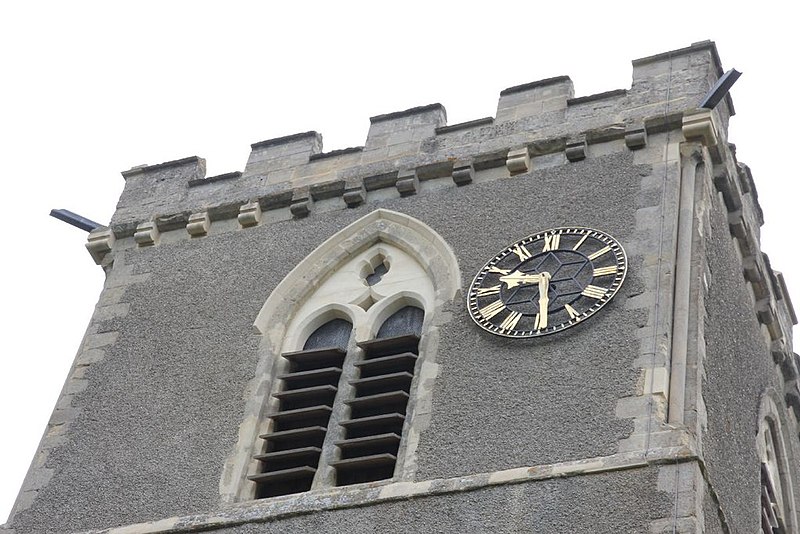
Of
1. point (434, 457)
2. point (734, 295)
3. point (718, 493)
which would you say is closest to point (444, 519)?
point (434, 457)

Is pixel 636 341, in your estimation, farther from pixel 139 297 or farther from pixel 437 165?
pixel 139 297

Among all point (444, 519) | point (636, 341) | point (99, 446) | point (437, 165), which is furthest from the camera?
point (437, 165)

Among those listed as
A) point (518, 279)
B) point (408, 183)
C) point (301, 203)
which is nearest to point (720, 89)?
point (518, 279)

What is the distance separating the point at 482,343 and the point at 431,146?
3.25 metres

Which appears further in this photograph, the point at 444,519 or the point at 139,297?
the point at 139,297

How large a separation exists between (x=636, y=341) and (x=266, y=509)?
3.22 meters

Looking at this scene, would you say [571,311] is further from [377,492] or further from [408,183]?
[408,183]

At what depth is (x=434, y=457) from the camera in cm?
1403

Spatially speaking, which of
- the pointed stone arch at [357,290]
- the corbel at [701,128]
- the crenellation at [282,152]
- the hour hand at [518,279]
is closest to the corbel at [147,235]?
the crenellation at [282,152]

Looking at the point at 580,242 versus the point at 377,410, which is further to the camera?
the point at 580,242

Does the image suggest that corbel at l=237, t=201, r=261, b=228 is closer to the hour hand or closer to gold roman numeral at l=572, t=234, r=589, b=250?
the hour hand

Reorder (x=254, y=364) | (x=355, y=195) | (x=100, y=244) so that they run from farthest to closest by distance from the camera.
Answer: (x=100, y=244)
(x=355, y=195)
(x=254, y=364)

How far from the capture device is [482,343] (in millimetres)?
14930

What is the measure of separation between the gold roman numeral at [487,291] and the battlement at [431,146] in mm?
1708
